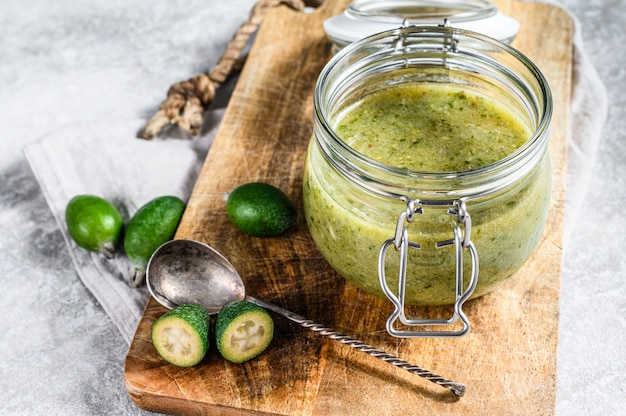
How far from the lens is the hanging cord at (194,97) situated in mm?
2273

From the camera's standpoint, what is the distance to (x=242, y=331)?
5.22 ft

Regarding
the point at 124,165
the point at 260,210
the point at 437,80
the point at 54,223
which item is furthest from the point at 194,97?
the point at 437,80

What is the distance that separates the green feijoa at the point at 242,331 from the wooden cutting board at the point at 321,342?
0.11ft

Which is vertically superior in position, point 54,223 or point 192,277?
point 192,277

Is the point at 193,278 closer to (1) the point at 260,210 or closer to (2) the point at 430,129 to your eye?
(1) the point at 260,210

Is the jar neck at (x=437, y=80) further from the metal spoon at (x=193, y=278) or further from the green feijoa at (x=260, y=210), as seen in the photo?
the metal spoon at (x=193, y=278)

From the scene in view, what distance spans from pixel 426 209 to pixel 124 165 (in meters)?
1.06

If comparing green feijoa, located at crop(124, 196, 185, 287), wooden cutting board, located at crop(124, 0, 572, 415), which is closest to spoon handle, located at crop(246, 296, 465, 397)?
wooden cutting board, located at crop(124, 0, 572, 415)

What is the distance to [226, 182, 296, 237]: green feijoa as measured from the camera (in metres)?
1.80

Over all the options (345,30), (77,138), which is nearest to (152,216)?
(77,138)

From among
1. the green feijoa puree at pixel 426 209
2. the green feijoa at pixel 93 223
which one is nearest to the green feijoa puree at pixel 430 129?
the green feijoa puree at pixel 426 209

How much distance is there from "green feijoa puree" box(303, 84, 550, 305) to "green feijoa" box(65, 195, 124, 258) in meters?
0.58

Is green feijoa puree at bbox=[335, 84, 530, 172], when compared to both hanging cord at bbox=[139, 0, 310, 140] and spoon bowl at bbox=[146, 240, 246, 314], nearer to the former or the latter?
spoon bowl at bbox=[146, 240, 246, 314]

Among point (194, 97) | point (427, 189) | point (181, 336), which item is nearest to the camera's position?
point (427, 189)
